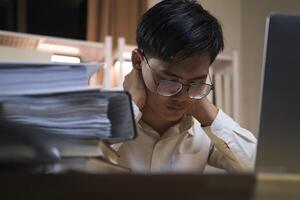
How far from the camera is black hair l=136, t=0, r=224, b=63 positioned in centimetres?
105

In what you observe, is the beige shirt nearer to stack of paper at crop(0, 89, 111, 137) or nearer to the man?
the man

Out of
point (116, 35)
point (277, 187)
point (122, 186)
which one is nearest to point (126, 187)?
point (122, 186)

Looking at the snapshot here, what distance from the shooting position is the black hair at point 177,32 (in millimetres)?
1054

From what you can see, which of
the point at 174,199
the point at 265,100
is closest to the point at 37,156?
the point at 174,199

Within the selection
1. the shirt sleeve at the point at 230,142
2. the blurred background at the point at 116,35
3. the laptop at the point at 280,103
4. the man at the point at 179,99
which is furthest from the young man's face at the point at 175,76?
the blurred background at the point at 116,35

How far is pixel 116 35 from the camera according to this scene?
269 cm

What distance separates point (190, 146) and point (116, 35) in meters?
1.59

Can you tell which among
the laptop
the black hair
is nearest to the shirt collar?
the black hair

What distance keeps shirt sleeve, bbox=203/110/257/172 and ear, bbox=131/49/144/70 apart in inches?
10.6

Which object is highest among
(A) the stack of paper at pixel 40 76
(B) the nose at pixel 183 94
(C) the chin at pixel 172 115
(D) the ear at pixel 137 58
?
(A) the stack of paper at pixel 40 76

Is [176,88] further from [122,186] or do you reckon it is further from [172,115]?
[122,186]

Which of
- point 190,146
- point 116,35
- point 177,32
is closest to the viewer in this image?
point 177,32

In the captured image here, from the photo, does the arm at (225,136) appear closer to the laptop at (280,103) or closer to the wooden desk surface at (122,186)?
the laptop at (280,103)

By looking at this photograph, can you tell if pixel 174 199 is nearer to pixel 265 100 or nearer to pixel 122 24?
pixel 265 100
